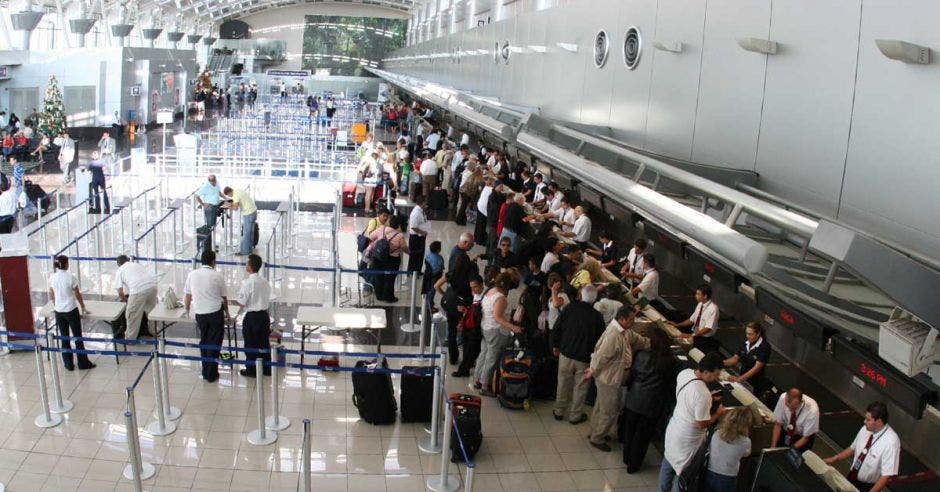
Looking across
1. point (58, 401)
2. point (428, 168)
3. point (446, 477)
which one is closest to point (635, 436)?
point (446, 477)

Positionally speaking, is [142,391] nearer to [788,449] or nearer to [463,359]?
[463,359]

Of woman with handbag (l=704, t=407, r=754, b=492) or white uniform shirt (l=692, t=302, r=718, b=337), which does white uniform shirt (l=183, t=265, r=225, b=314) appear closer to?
white uniform shirt (l=692, t=302, r=718, b=337)

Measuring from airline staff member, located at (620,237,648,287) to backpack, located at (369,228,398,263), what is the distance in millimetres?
3641

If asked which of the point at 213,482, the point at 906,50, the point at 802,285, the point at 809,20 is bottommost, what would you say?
the point at 213,482

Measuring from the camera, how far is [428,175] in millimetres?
18906

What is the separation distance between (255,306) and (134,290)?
5.86 feet

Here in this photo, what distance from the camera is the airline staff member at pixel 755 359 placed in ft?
22.9

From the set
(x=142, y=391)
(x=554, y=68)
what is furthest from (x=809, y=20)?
(x=554, y=68)

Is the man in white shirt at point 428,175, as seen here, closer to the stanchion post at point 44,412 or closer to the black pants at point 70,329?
the black pants at point 70,329

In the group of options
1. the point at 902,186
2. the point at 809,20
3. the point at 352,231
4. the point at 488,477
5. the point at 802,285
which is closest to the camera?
the point at 802,285

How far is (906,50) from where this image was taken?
5.12 metres

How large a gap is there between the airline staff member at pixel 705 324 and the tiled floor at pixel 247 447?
1.30 metres

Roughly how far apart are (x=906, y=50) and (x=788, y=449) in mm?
2944

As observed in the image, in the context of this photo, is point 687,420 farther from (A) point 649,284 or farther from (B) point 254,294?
(B) point 254,294
